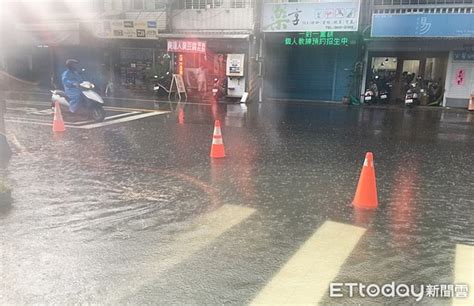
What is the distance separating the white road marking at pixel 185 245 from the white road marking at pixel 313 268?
2.89 ft

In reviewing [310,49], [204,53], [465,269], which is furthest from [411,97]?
[465,269]

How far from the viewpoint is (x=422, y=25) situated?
640 inches

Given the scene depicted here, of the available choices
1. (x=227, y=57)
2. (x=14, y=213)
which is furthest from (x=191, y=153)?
(x=227, y=57)

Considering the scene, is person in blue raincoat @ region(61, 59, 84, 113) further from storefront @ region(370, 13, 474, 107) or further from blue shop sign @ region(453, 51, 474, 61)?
blue shop sign @ region(453, 51, 474, 61)

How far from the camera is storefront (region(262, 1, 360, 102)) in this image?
17578 millimetres

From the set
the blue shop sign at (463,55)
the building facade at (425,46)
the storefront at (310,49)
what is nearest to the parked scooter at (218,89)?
the storefront at (310,49)

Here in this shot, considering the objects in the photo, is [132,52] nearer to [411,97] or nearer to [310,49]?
[310,49]

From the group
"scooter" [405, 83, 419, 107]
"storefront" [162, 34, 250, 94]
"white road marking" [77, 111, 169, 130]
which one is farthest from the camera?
"storefront" [162, 34, 250, 94]

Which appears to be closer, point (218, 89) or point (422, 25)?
point (422, 25)

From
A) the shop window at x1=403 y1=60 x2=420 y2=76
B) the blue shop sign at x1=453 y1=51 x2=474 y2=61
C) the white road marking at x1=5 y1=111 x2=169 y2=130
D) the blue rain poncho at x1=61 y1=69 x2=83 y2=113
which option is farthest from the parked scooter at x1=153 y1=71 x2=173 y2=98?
the blue shop sign at x1=453 y1=51 x2=474 y2=61

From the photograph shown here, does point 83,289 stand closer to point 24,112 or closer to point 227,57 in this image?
point 24,112

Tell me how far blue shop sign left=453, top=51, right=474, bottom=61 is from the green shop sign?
4.09m

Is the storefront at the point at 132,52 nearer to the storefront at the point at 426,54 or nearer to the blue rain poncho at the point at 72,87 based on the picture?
the blue rain poncho at the point at 72,87

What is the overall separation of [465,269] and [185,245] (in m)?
2.54
